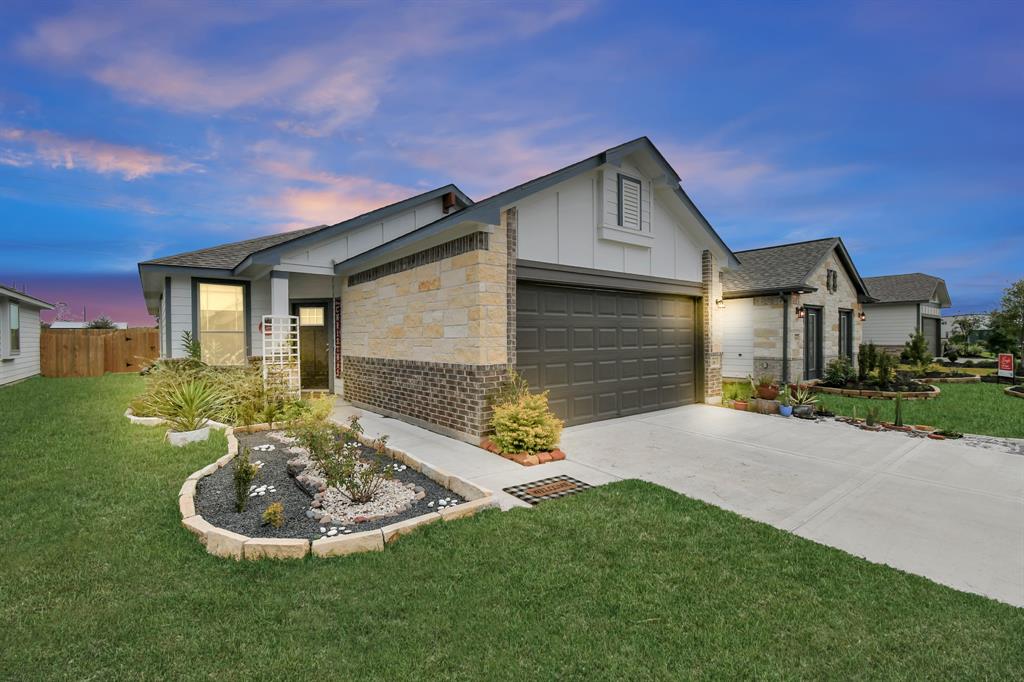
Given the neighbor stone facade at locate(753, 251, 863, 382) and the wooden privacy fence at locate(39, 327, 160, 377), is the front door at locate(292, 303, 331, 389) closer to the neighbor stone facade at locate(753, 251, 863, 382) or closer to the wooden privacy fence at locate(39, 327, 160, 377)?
the wooden privacy fence at locate(39, 327, 160, 377)

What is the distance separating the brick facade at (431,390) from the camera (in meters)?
6.98

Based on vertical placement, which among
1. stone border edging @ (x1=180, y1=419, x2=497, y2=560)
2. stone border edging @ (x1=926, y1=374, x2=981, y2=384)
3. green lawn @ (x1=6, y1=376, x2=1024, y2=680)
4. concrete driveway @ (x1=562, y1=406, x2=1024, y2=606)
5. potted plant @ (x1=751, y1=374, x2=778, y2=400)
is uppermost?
potted plant @ (x1=751, y1=374, x2=778, y2=400)

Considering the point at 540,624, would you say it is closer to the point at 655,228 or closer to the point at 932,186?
the point at 655,228

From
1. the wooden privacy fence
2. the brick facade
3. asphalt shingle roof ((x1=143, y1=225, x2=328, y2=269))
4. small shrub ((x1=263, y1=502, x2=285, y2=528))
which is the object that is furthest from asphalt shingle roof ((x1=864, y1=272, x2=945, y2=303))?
the wooden privacy fence

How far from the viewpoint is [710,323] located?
10984 millimetres

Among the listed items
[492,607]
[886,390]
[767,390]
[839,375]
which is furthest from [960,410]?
[492,607]

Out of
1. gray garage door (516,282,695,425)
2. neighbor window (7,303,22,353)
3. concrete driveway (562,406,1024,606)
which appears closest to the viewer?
concrete driveway (562,406,1024,606)

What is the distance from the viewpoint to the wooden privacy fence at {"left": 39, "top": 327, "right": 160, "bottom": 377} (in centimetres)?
1817

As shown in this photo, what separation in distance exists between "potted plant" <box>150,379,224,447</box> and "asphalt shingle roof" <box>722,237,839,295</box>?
1323cm

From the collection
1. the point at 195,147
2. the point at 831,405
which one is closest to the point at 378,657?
the point at 831,405

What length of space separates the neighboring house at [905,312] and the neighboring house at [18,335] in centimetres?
3733

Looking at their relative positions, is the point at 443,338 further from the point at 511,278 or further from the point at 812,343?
the point at 812,343

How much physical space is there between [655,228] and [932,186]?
997 inches

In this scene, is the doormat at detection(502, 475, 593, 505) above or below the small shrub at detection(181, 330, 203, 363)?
below
